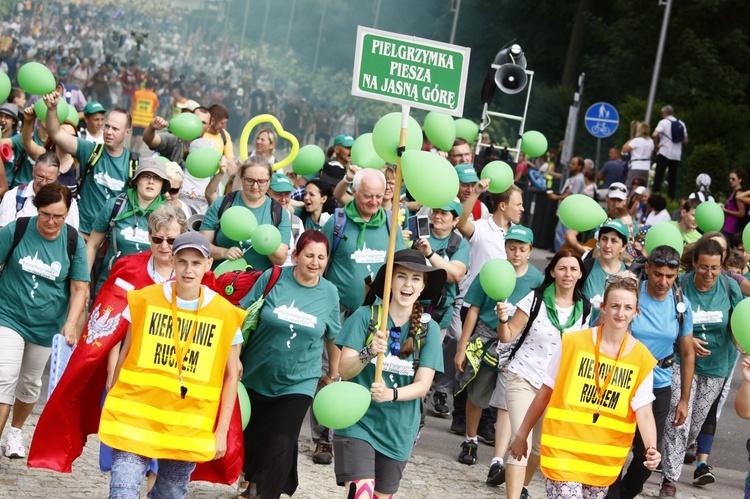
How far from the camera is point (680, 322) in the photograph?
308 inches

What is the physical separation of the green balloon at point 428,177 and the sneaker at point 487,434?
13.8 feet

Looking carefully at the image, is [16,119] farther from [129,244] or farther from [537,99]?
[537,99]

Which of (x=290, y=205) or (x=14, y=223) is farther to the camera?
(x=290, y=205)

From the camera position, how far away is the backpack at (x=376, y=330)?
6.07m

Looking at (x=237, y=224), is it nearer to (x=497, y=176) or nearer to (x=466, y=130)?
(x=497, y=176)

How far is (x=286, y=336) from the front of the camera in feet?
22.4

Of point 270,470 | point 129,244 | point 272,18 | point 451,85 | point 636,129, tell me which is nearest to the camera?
point 451,85

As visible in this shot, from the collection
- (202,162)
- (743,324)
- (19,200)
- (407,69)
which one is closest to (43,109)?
(202,162)

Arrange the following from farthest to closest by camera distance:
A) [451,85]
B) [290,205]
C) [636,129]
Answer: [636,129] < [290,205] < [451,85]

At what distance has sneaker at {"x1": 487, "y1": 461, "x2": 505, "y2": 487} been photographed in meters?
8.37

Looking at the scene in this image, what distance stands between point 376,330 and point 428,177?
841mm

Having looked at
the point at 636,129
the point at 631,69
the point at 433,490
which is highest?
the point at 631,69

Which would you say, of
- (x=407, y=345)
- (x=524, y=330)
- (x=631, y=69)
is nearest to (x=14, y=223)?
(x=407, y=345)

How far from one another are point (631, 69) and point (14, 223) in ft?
108
